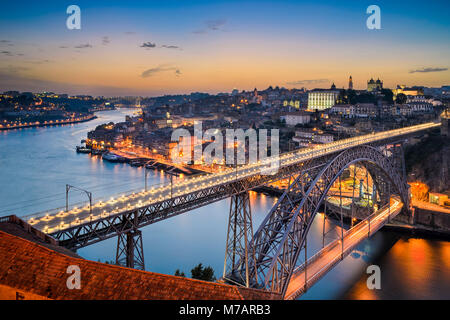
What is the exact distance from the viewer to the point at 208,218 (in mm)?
19234

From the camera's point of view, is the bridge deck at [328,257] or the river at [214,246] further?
the river at [214,246]

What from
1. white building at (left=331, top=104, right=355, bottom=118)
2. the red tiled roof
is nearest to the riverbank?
white building at (left=331, top=104, right=355, bottom=118)

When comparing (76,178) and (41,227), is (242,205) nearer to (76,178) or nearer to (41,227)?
(41,227)

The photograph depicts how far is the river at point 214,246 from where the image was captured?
11.9 metres

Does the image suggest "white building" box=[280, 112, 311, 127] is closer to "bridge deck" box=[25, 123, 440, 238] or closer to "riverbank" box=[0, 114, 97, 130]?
"bridge deck" box=[25, 123, 440, 238]

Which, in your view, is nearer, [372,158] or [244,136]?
[372,158]

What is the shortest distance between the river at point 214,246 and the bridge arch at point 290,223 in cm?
275

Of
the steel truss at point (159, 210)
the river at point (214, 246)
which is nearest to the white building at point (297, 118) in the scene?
the river at point (214, 246)

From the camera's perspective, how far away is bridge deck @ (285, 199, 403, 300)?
29.5ft

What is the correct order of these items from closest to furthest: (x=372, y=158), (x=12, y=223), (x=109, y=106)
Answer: (x=12, y=223) → (x=372, y=158) → (x=109, y=106)

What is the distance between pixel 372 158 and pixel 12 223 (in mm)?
12568

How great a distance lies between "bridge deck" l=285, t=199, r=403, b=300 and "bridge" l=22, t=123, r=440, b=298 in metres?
0.03

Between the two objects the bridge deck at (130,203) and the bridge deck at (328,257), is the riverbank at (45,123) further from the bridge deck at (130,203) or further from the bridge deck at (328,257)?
the bridge deck at (328,257)
